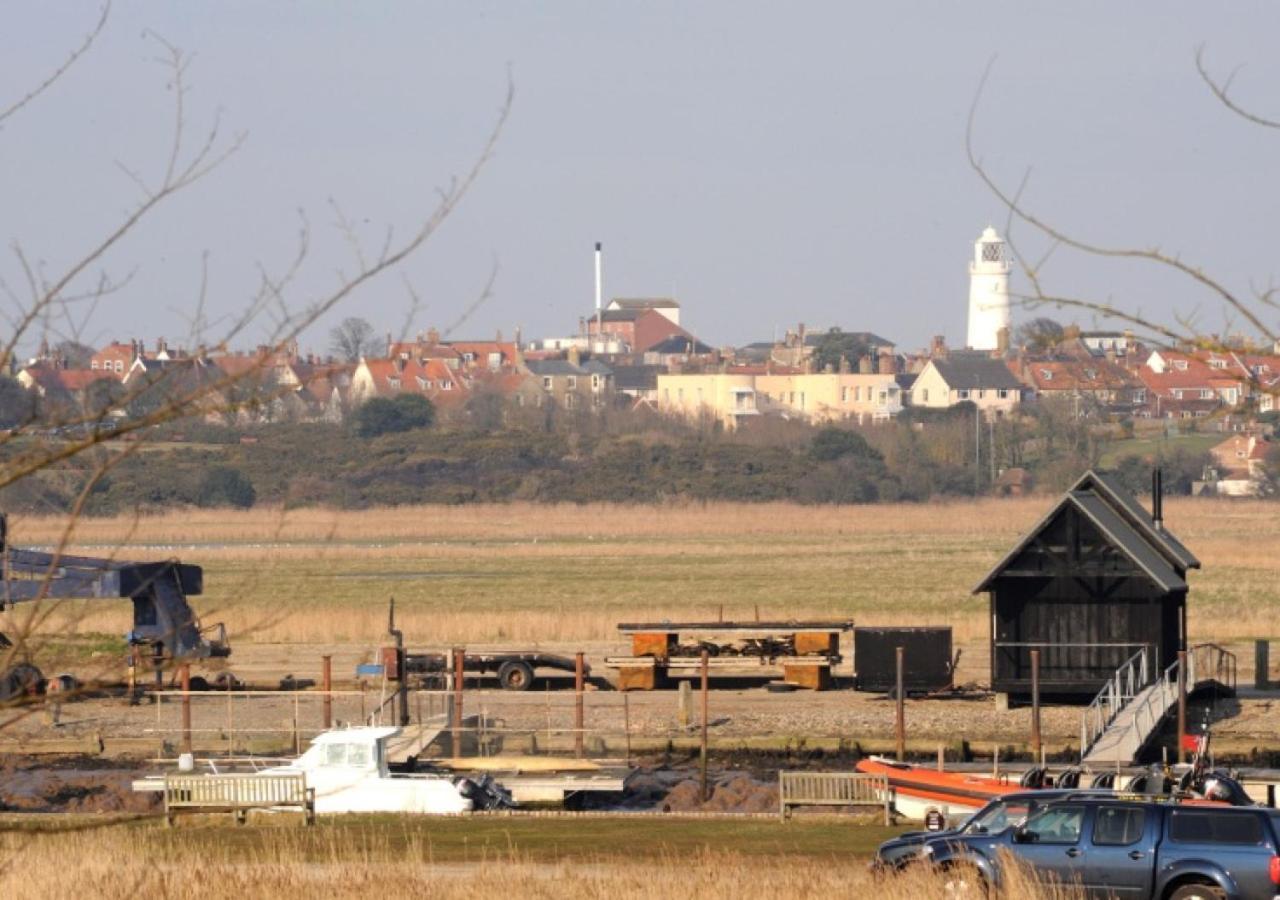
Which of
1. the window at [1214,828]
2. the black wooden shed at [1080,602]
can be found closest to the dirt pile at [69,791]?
the black wooden shed at [1080,602]

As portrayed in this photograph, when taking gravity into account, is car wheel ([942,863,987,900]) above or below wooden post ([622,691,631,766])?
above

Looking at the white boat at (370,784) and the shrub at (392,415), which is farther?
the shrub at (392,415)

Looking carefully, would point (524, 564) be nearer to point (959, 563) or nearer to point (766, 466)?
point (959, 563)

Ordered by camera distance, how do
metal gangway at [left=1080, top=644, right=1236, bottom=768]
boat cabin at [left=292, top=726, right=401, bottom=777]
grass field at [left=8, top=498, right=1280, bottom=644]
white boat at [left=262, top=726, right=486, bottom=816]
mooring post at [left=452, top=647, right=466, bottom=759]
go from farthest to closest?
grass field at [left=8, top=498, right=1280, bottom=644]
mooring post at [left=452, top=647, right=466, bottom=759]
metal gangway at [left=1080, top=644, right=1236, bottom=768]
boat cabin at [left=292, top=726, right=401, bottom=777]
white boat at [left=262, top=726, right=486, bottom=816]

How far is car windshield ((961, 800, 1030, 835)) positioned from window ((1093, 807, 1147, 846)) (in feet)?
3.84

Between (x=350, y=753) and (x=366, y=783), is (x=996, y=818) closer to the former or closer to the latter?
(x=366, y=783)

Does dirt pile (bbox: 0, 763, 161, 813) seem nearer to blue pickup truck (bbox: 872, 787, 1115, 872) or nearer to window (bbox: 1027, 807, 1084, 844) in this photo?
blue pickup truck (bbox: 872, 787, 1115, 872)

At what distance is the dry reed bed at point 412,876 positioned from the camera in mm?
20047

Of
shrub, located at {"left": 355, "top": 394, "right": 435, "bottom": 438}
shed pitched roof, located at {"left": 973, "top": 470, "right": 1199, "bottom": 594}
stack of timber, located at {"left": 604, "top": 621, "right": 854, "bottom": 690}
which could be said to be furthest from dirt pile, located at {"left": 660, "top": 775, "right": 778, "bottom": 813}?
shrub, located at {"left": 355, "top": 394, "right": 435, "bottom": 438}

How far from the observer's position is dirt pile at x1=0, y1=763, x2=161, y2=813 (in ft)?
108

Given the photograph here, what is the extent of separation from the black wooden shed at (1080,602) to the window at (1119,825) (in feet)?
59.4

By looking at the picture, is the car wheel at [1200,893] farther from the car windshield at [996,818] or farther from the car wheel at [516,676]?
the car wheel at [516,676]

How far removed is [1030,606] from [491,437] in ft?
364

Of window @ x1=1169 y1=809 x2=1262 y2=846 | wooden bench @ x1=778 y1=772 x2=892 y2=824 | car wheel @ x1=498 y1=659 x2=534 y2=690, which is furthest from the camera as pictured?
car wheel @ x1=498 y1=659 x2=534 y2=690
